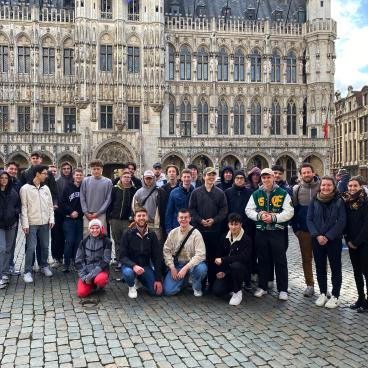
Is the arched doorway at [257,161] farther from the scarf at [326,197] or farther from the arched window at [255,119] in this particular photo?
the scarf at [326,197]

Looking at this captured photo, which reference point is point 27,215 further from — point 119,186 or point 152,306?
point 152,306

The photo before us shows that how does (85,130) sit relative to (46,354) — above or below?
above

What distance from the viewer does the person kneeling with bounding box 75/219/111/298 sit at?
7.87 m

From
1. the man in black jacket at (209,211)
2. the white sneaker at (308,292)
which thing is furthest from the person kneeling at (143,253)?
the white sneaker at (308,292)

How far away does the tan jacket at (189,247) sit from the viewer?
7977 mm

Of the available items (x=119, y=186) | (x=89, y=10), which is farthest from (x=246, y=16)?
(x=119, y=186)

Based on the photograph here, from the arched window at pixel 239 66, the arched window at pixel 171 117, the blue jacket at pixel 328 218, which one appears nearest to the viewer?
the blue jacket at pixel 328 218

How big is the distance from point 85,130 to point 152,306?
2648 cm

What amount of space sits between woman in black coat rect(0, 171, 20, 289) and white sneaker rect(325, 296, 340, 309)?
19.4 ft

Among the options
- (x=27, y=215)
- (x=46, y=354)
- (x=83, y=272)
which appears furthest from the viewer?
(x=27, y=215)

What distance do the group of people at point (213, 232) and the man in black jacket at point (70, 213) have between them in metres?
0.36

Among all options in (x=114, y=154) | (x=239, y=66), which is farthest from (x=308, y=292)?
(x=239, y=66)

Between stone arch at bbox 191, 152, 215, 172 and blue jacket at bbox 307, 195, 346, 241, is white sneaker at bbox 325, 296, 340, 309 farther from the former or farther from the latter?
stone arch at bbox 191, 152, 215, 172

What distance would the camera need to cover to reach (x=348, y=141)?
47.8 metres
